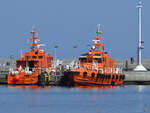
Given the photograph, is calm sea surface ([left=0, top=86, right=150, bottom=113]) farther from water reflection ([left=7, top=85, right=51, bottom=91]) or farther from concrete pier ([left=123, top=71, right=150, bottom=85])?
concrete pier ([left=123, top=71, right=150, bottom=85])

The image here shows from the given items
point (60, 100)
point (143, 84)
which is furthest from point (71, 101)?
point (143, 84)

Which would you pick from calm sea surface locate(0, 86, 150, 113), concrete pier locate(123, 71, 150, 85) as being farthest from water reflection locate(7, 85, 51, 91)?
concrete pier locate(123, 71, 150, 85)

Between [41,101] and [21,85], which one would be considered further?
[21,85]

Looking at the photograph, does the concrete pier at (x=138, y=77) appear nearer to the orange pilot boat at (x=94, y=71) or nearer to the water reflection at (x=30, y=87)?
the orange pilot boat at (x=94, y=71)

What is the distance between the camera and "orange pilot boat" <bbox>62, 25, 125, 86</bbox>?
452 feet

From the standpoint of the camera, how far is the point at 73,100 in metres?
118

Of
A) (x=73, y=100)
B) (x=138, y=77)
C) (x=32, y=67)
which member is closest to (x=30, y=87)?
(x=32, y=67)

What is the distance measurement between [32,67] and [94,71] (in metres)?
11.2

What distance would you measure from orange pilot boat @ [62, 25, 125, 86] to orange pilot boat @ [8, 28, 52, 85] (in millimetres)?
3491

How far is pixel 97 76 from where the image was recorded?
452 feet

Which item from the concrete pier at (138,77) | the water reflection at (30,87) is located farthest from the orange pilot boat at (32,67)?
the concrete pier at (138,77)

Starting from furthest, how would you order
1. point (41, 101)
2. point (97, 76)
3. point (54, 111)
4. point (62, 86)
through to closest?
1. point (62, 86)
2. point (97, 76)
3. point (41, 101)
4. point (54, 111)

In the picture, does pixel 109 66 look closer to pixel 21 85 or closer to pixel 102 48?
pixel 102 48

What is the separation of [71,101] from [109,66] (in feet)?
92.0
